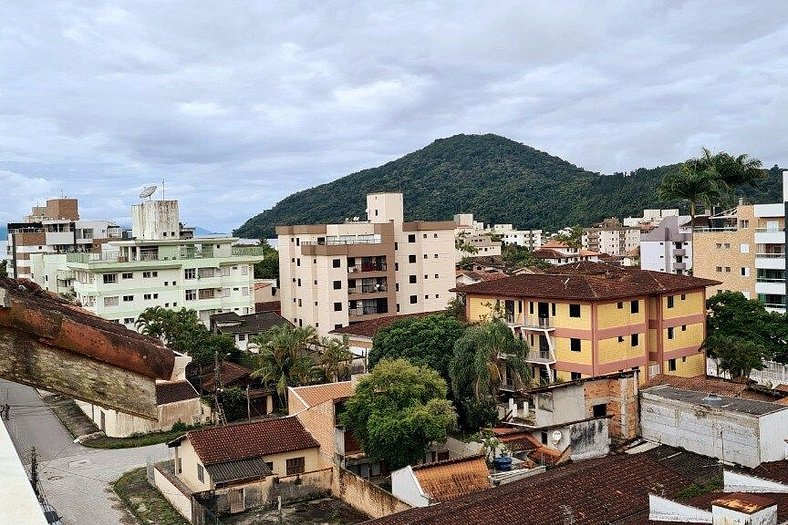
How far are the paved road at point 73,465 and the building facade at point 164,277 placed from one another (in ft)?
25.4

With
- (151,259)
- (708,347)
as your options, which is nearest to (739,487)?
(708,347)

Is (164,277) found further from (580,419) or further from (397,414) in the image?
(580,419)

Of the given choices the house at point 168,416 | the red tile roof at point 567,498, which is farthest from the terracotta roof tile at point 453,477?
the house at point 168,416

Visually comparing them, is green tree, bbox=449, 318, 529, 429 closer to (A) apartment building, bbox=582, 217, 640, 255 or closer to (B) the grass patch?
(B) the grass patch

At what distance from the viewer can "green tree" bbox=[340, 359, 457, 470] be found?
21.7 meters

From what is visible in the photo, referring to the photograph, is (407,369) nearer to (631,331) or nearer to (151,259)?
(631,331)

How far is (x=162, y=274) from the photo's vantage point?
4353 centimetres

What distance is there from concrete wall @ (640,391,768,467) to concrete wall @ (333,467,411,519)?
8.27 metres

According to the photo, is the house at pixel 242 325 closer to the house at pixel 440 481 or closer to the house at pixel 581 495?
the house at pixel 440 481

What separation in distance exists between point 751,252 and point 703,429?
28218 mm

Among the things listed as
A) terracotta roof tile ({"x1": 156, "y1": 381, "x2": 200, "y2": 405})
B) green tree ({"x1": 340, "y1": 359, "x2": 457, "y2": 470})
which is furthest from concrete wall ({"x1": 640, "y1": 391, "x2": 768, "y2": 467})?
terracotta roof tile ({"x1": 156, "y1": 381, "x2": 200, "y2": 405})

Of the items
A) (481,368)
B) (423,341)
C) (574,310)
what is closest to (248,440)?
(423,341)

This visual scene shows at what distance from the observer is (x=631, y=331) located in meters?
29.3

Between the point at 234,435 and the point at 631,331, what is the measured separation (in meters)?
16.1
